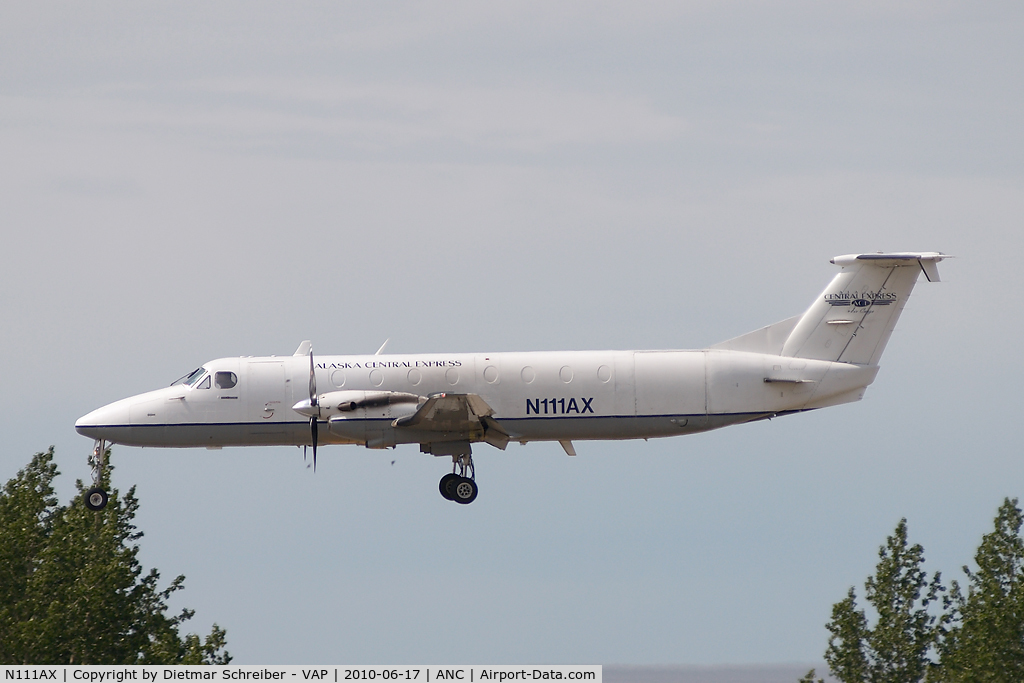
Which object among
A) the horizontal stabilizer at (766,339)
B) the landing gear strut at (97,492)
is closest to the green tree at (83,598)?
the landing gear strut at (97,492)

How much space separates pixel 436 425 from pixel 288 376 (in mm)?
3952

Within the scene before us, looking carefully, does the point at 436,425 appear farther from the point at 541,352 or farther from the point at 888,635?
the point at 888,635

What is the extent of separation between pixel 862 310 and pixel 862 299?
0.99 ft

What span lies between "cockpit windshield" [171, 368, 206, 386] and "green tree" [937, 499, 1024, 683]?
28390 millimetres

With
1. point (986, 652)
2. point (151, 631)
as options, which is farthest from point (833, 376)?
point (151, 631)

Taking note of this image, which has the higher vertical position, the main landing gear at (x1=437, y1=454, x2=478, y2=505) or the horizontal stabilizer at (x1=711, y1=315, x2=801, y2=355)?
the horizontal stabilizer at (x1=711, y1=315, x2=801, y2=355)

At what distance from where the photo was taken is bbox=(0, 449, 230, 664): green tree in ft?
144

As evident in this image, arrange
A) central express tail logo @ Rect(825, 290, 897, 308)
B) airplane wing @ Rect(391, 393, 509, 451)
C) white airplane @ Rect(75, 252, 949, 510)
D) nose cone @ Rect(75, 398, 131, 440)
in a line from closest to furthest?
1. airplane wing @ Rect(391, 393, 509, 451)
2. white airplane @ Rect(75, 252, 949, 510)
3. nose cone @ Rect(75, 398, 131, 440)
4. central express tail logo @ Rect(825, 290, 897, 308)

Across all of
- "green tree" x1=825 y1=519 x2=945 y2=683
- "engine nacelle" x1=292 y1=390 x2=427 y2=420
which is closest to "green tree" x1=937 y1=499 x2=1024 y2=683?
"green tree" x1=825 y1=519 x2=945 y2=683
